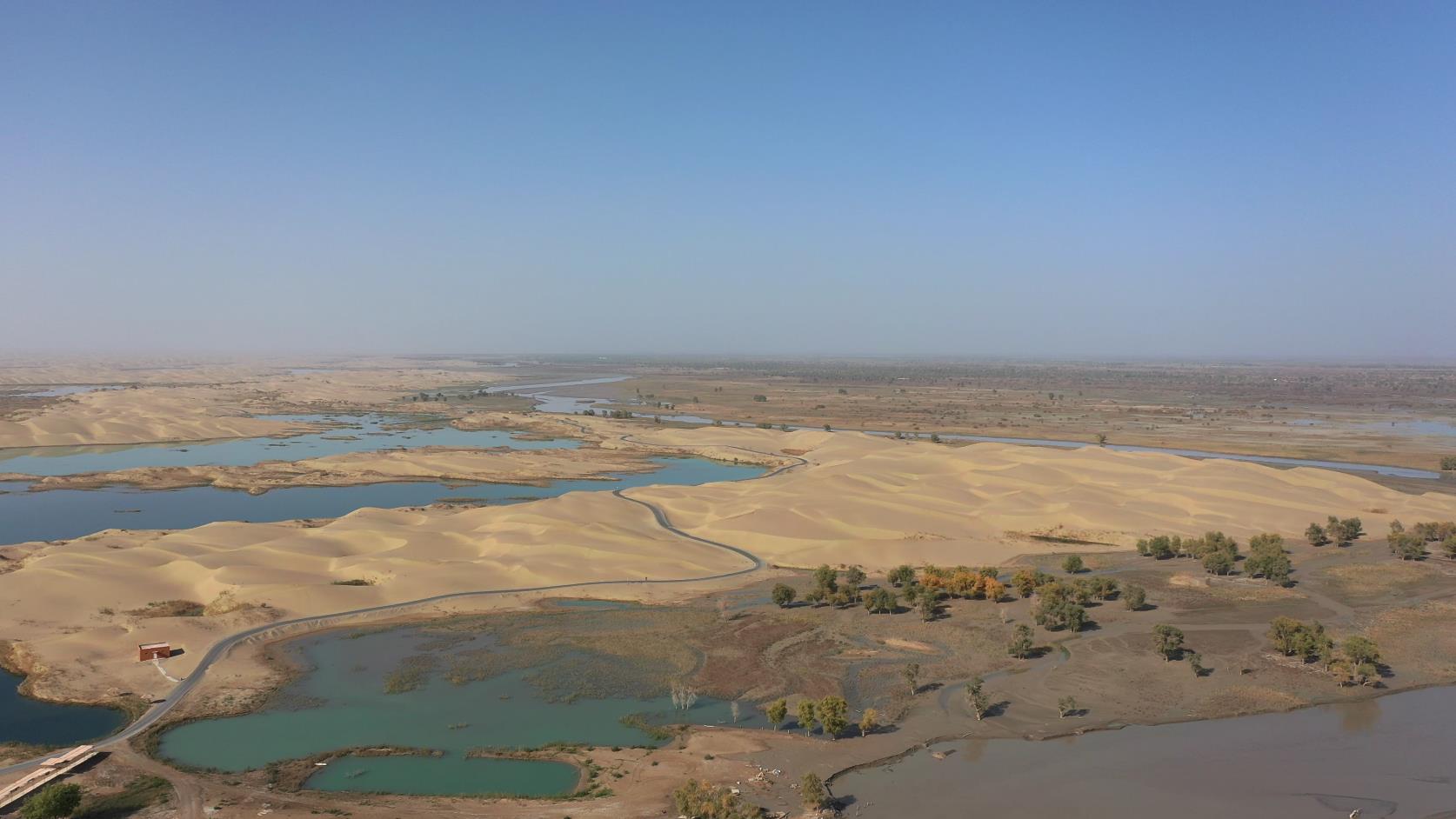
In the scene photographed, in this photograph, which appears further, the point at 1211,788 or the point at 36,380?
the point at 36,380

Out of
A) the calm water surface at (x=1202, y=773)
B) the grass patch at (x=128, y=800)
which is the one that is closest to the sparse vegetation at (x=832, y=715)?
the calm water surface at (x=1202, y=773)

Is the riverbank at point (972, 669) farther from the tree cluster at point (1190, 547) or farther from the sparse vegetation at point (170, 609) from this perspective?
the sparse vegetation at point (170, 609)

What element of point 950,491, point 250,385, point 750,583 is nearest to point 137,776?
point 750,583

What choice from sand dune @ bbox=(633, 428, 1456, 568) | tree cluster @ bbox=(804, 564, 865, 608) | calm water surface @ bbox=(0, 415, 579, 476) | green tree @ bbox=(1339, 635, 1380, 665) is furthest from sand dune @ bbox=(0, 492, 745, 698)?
calm water surface @ bbox=(0, 415, 579, 476)

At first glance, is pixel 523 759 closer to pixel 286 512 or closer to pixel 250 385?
pixel 286 512

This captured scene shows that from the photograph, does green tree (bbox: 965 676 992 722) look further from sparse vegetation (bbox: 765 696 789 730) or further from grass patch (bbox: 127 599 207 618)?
grass patch (bbox: 127 599 207 618)

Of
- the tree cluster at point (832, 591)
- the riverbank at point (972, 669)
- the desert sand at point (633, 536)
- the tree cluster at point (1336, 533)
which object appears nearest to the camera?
the riverbank at point (972, 669)
